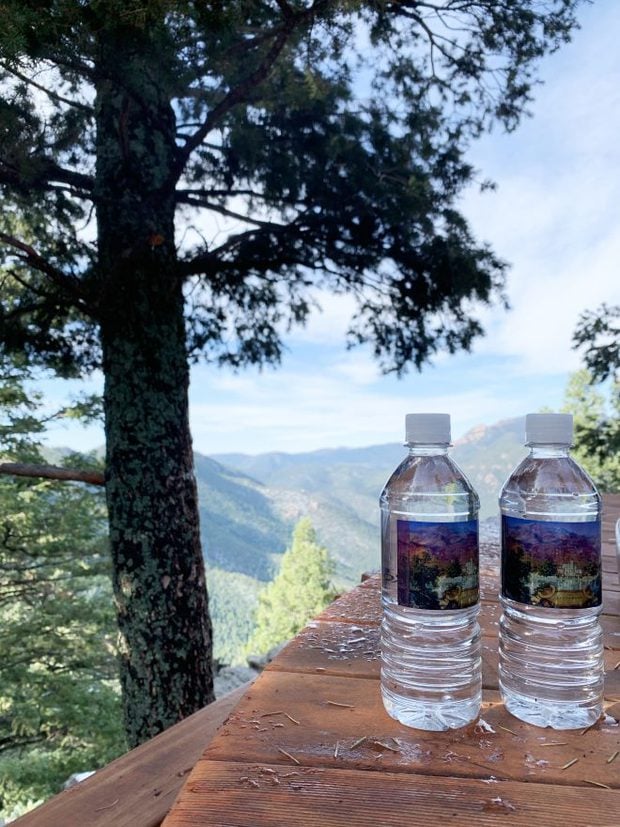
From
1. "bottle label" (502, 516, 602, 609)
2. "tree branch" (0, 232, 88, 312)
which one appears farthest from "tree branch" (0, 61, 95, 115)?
"bottle label" (502, 516, 602, 609)

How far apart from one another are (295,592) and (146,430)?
12.9 m

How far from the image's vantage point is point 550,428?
0.81 m

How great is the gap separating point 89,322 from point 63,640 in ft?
14.8

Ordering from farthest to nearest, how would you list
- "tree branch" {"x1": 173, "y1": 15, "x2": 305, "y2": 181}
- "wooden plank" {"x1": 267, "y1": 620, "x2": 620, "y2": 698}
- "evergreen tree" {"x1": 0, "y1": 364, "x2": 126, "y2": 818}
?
"evergreen tree" {"x1": 0, "y1": 364, "x2": 126, "y2": 818} < "tree branch" {"x1": 173, "y1": 15, "x2": 305, "y2": 181} < "wooden plank" {"x1": 267, "y1": 620, "x2": 620, "y2": 698}

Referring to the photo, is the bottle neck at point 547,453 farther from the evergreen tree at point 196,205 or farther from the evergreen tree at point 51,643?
the evergreen tree at point 51,643

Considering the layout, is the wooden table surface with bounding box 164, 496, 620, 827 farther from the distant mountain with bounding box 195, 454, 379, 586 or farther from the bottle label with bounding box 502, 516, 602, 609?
the distant mountain with bounding box 195, 454, 379, 586

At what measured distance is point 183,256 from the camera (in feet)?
12.2

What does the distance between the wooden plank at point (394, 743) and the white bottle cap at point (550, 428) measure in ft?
1.19

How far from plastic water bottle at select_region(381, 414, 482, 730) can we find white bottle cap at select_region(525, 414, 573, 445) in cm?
12

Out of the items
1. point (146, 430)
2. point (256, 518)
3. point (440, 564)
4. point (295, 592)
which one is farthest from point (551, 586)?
point (256, 518)

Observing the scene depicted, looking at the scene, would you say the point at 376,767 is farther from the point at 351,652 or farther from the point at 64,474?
the point at 64,474

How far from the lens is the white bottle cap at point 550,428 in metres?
0.81

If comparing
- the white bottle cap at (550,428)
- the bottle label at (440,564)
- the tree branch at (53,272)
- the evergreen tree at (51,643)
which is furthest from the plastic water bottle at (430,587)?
the evergreen tree at (51,643)

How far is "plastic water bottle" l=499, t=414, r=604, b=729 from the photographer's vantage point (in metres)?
0.73
